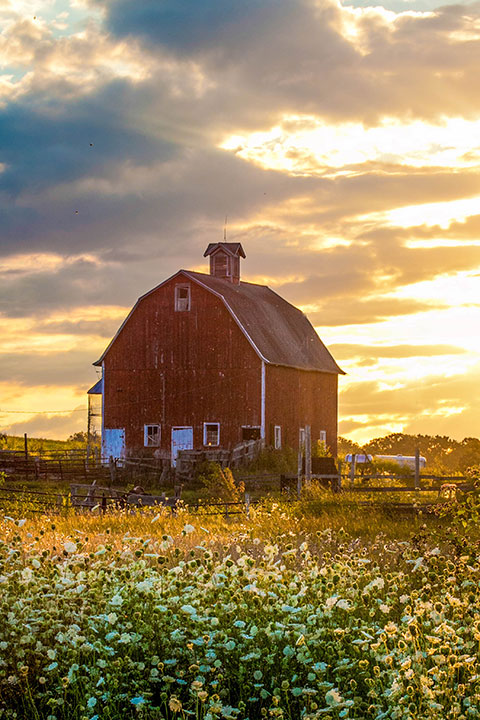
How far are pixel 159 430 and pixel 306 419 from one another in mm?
8208

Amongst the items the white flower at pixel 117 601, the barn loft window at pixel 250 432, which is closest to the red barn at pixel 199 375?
the barn loft window at pixel 250 432

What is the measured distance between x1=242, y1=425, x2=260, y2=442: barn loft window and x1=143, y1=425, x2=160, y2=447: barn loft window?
14.9 ft

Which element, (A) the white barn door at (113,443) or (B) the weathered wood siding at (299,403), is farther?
(A) the white barn door at (113,443)

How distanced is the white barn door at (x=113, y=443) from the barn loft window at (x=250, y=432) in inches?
264

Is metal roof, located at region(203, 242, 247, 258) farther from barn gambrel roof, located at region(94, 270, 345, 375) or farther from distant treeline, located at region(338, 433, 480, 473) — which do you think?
distant treeline, located at region(338, 433, 480, 473)

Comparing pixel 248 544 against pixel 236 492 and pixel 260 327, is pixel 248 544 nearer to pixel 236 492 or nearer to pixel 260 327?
pixel 236 492

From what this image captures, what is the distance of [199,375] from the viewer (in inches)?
1639

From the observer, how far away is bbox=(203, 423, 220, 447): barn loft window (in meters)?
41.0

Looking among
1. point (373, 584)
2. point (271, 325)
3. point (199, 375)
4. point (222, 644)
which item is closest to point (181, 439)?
point (199, 375)

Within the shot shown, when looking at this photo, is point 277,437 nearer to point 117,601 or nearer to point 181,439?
point 181,439

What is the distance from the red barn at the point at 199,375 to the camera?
4072 cm

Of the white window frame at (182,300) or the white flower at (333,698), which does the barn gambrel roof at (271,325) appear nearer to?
the white window frame at (182,300)

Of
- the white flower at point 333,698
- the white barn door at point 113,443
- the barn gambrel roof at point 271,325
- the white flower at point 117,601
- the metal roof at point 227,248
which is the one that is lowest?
the white flower at point 333,698

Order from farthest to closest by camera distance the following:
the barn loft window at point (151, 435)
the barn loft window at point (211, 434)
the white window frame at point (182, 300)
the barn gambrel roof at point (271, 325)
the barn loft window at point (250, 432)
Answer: the barn loft window at point (151, 435)
the white window frame at point (182, 300)
the barn gambrel roof at point (271, 325)
the barn loft window at point (211, 434)
the barn loft window at point (250, 432)
